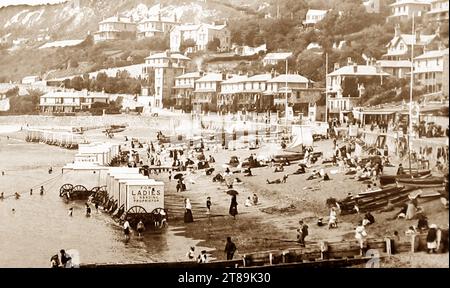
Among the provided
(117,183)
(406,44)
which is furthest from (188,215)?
(406,44)

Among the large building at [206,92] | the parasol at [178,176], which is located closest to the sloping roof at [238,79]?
the large building at [206,92]

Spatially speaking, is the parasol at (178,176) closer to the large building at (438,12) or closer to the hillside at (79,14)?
the hillside at (79,14)

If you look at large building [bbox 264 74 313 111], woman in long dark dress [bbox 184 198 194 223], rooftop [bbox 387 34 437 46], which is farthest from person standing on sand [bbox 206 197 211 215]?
rooftop [bbox 387 34 437 46]

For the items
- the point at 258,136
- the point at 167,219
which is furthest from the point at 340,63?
the point at 167,219

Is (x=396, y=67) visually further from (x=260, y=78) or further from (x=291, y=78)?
(x=260, y=78)

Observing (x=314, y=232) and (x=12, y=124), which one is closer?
(x=314, y=232)
